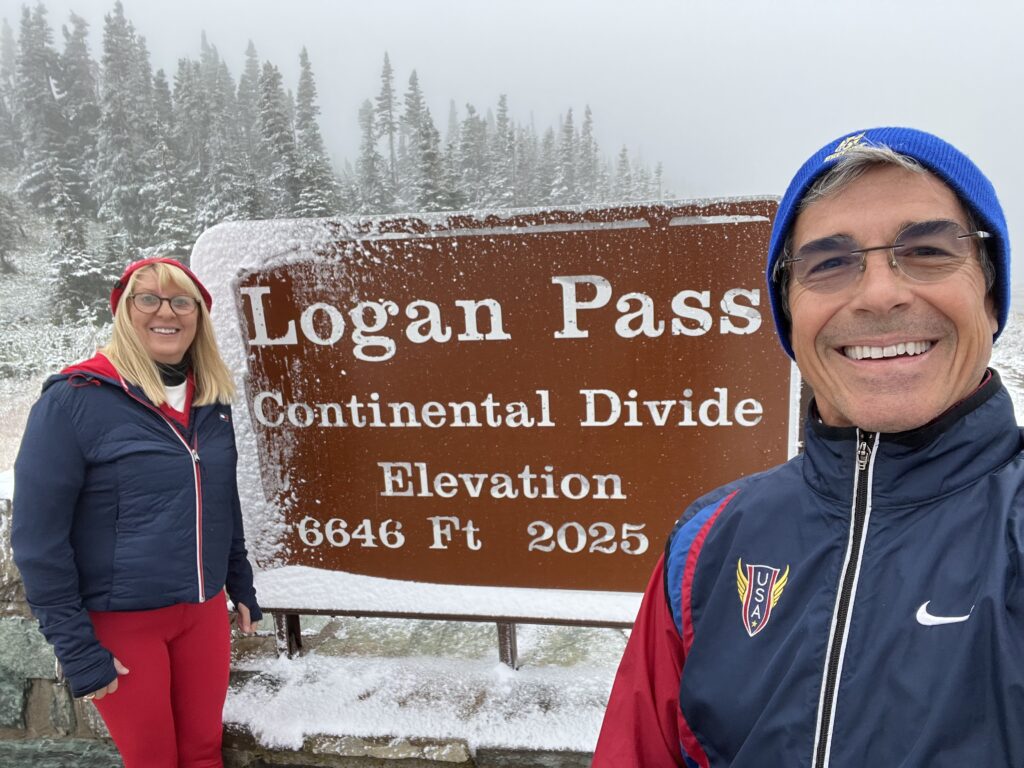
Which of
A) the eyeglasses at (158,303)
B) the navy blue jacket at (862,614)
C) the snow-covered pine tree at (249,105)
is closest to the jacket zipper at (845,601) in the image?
the navy blue jacket at (862,614)

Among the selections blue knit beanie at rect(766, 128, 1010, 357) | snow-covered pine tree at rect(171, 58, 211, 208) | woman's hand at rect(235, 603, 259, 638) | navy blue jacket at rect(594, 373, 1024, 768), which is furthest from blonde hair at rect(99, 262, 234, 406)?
snow-covered pine tree at rect(171, 58, 211, 208)

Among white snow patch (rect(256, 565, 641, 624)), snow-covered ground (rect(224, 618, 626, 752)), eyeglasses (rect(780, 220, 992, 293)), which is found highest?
eyeglasses (rect(780, 220, 992, 293))

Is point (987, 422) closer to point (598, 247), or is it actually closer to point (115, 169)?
point (598, 247)

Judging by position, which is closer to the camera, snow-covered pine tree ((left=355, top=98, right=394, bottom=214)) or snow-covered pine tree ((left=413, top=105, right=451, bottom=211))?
snow-covered pine tree ((left=413, top=105, right=451, bottom=211))

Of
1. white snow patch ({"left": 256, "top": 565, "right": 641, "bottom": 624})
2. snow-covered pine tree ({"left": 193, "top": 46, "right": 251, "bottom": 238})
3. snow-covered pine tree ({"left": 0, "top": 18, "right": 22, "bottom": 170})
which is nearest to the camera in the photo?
white snow patch ({"left": 256, "top": 565, "right": 641, "bottom": 624})

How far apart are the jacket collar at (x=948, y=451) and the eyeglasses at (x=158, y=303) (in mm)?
1757

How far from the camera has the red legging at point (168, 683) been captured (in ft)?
5.53

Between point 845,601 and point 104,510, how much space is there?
176 centimetres

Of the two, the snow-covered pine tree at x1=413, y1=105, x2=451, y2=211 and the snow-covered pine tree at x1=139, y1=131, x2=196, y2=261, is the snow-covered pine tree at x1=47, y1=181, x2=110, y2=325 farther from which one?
the snow-covered pine tree at x1=413, y1=105, x2=451, y2=211

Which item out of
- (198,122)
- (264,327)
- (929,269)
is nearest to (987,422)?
(929,269)

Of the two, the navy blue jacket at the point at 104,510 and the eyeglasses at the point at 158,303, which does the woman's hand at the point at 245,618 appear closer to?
the navy blue jacket at the point at 104,510

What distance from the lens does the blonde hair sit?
170 centimetres

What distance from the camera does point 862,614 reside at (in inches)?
30.6

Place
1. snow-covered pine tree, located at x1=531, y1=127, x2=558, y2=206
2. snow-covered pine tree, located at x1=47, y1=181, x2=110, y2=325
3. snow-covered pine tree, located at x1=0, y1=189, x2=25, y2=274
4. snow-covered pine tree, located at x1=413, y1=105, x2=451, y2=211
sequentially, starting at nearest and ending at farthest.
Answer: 1. snow-covered pine tree, located at x1=47, y1=181, x2=110, y2=325
2. snow-covered pine tree, located at x1=413, y1=105, x2=451, y2=211
3. snow-covered pine tree, located at x1=0, y1=189, x2=25, y2=274
4. snow-covered pine tree, located at x1=531, y1=127, x2=558, y2=206
